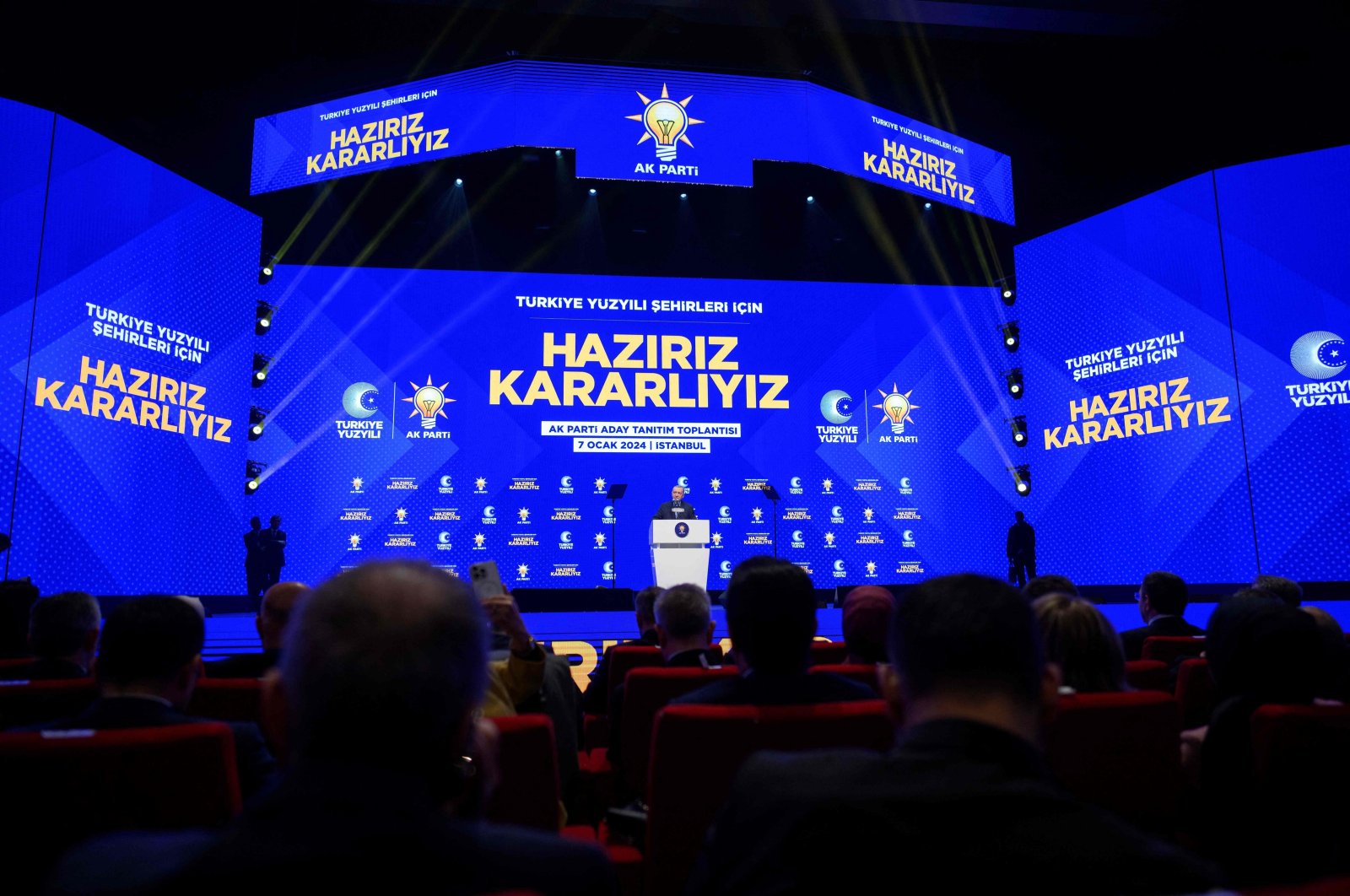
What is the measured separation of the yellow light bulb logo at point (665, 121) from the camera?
1076 cm

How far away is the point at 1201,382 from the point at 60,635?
11776 millimetres

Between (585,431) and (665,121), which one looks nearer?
(665,121)

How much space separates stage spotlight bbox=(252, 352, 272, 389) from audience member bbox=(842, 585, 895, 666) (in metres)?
10.5

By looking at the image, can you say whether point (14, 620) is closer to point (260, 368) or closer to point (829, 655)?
point (829, 655)

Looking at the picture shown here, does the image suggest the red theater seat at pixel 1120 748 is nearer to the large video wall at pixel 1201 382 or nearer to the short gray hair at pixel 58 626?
the short gray hair at pixel 58 626

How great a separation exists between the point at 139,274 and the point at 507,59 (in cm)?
497

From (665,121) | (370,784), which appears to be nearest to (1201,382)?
(665,121)

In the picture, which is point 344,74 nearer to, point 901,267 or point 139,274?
point 139,274

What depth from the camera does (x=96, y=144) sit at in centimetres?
951

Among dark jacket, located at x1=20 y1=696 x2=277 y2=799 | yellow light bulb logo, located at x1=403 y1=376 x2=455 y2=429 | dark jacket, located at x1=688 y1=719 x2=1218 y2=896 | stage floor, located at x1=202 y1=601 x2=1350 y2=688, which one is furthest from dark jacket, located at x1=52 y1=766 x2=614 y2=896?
yellow light bulb logo, located at x1=403 y1=376 x2=455 y2=429

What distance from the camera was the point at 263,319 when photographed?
11.5 meters

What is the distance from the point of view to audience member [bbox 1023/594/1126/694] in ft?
6.74

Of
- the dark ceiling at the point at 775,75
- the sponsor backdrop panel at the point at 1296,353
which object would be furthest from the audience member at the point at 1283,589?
the dark ceiling at the point at 775,75

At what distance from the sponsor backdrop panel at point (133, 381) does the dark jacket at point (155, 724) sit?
27.4 feet
